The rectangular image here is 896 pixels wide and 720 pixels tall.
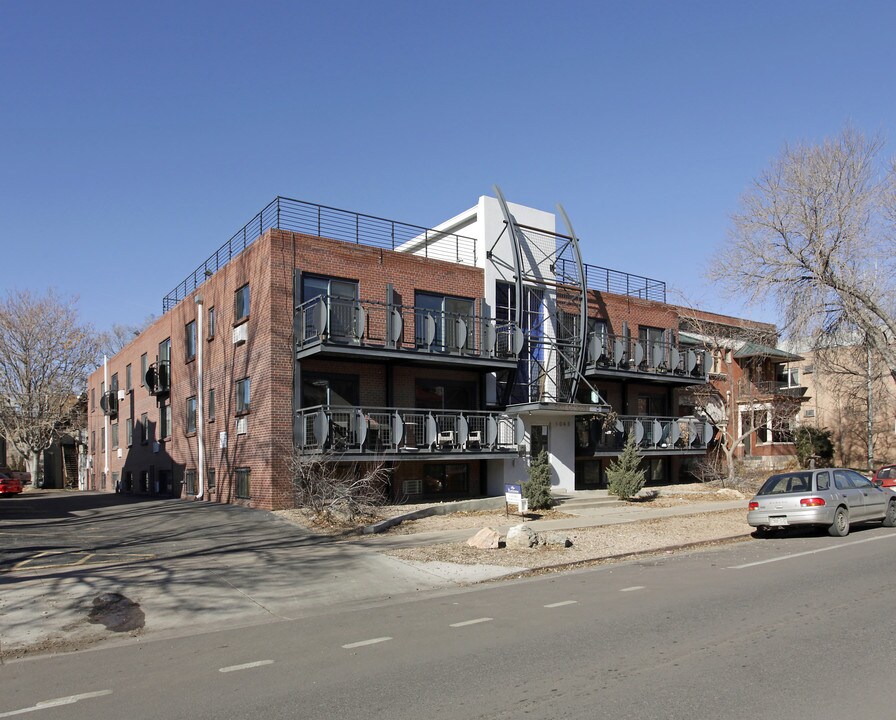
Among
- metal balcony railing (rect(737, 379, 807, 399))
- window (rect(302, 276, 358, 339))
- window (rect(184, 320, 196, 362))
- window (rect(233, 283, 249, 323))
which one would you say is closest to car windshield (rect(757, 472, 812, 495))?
window (rect(302, 276, 358, 339))

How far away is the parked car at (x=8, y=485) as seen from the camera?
35.4m

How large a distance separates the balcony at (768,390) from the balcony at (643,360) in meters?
4.75

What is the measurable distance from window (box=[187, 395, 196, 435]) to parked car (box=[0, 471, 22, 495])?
14157mm

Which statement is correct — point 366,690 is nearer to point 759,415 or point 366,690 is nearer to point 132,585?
point 132,585

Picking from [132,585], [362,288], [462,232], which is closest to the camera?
[132,585]

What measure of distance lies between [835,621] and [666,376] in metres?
21.3

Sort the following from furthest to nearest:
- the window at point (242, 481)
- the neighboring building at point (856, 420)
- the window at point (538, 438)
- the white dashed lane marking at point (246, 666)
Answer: the neighboring building at point (856, 420)
the window at point (538, 438)
the window at point (242, 481)
the white dashed lane marking at point (246, 666)

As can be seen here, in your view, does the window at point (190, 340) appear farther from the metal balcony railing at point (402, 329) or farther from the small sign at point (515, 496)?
the small sign at point (515, 496)

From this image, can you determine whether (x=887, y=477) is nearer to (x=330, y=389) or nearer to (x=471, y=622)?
(x=330, y=389)

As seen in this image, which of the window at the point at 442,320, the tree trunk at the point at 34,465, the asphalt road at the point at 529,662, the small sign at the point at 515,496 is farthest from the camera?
the tree trunk at the point at 34,465

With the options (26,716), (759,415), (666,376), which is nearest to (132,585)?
(26,716)

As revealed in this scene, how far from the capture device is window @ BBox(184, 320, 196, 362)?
89.5 feet

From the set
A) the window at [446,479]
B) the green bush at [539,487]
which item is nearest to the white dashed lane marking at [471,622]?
the green bush at [539,487]

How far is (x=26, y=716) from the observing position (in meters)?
5.88
